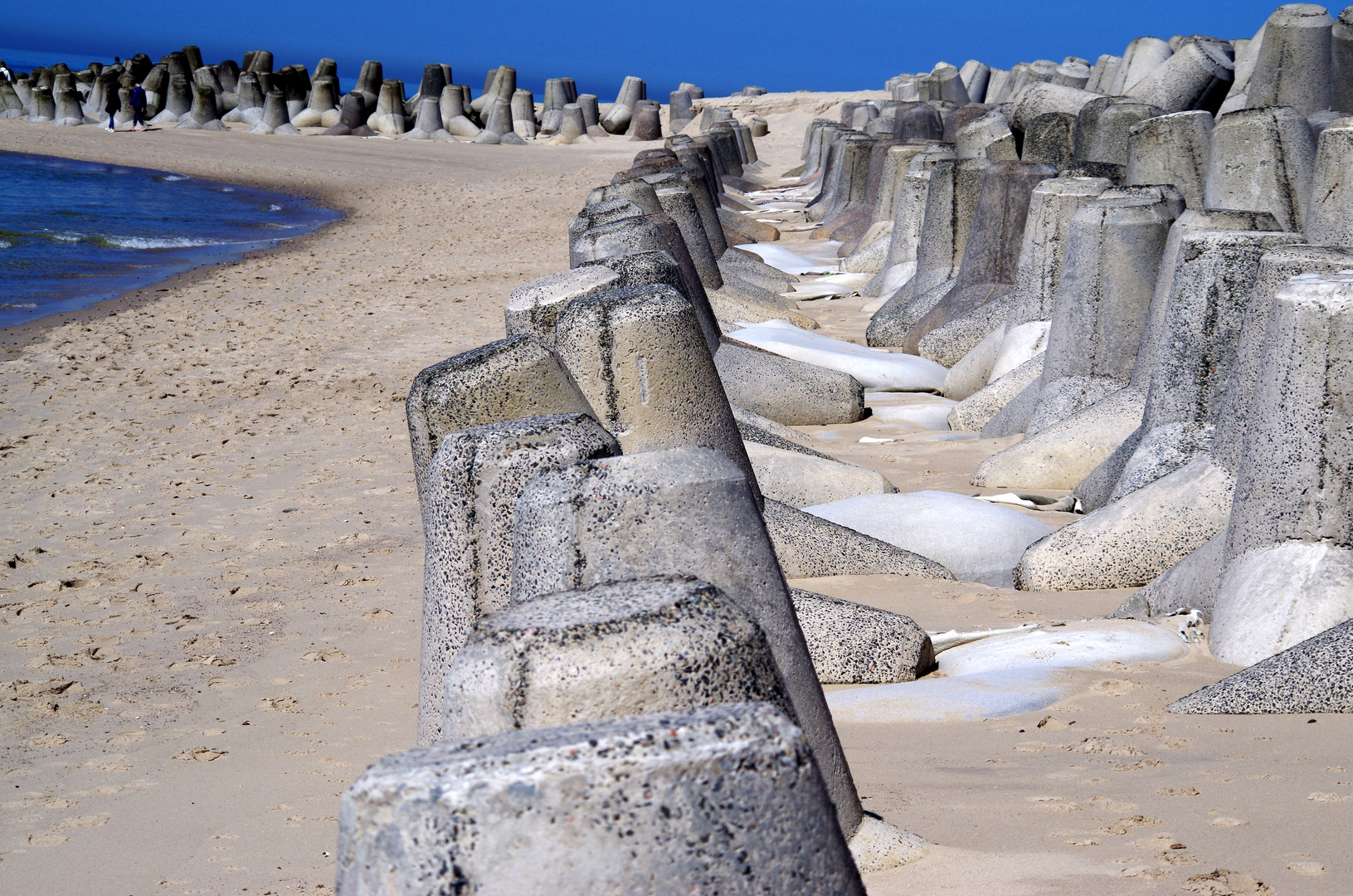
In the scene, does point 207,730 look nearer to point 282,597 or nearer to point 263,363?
point 282,597

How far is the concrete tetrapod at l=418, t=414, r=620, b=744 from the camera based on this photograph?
2.54 m

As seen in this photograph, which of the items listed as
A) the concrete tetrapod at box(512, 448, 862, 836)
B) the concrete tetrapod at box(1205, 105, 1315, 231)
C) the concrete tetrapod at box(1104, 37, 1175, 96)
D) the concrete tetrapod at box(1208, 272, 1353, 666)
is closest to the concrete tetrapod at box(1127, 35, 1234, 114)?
the concrete tetrapod at box(1104, 37, 1175, 96)

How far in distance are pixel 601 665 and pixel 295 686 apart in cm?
267

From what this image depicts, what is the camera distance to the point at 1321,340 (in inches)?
133

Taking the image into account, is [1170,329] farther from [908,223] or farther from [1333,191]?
[908,223]

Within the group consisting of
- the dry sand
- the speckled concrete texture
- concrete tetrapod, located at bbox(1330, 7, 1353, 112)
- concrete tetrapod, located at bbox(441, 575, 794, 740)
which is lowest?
the dry sand

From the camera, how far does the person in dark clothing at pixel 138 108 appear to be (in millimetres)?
36156

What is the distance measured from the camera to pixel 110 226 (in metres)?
20.8

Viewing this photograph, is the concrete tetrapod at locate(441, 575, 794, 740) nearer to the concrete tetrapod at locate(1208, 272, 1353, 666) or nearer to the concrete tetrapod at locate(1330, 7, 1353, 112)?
the concrete tetrapod at locate(1208, 272, 1353, 666)

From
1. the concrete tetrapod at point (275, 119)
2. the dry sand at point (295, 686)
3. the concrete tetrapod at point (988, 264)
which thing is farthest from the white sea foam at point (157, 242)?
the concrete tetrapod at point (275, 119)

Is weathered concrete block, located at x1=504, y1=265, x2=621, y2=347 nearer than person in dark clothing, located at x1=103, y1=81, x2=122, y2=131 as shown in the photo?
Yes

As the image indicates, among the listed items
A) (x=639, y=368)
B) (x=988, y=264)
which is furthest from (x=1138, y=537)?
(x=988, y=264)

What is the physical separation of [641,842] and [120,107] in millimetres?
42131

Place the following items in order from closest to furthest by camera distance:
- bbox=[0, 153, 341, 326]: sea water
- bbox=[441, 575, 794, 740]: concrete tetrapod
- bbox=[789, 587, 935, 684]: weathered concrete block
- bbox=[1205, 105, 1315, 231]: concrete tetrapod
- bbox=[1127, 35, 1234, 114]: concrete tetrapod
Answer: bbox=[441, 575, 794, 740]: concrete tetrapod
bbox=[789, 587, 935, 684]: weathered concrete block
bbox=[1205, 105, 1315, 231]: concrete tetrapod
bbox=[1127, 35, 1234, 114]: concrete tetrapod
bbox=[0, 153, 341, 326]: sea water
